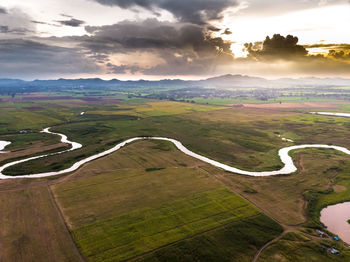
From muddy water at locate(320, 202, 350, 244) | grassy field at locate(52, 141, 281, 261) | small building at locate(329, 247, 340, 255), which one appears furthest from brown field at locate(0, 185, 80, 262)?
muddy water at locate(320, 202, 350, 244)

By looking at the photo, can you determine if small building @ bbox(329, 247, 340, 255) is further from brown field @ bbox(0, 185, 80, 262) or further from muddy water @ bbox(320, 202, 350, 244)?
brown field @ bbox(0, 185, 80, 262)

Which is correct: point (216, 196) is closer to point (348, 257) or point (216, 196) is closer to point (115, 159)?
point (348, 257)

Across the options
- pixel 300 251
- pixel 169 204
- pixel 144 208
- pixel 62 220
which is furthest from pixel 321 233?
pixel 62 220

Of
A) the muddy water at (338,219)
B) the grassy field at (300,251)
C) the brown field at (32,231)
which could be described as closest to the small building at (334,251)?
the grassy field at (300,251)

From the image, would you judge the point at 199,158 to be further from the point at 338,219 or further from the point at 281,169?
the point at 338,219

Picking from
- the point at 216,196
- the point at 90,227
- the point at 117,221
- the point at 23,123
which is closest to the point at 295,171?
the point at 216,196

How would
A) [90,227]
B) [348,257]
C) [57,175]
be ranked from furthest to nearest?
[57,175], [90,227], [348,257]
